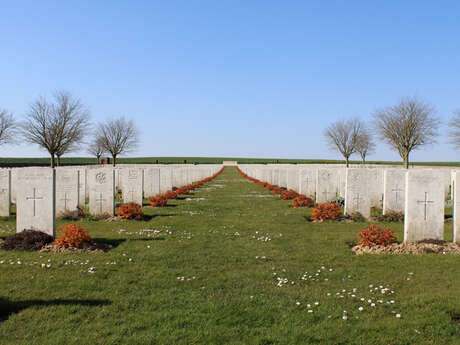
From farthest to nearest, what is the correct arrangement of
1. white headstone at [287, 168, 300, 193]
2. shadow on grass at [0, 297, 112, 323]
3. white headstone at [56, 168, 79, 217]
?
white headstone at [287, 168, 300, 193] < white headstone at [56, 168, 79, 217] < shadow on grass at [0, 297, 112, 323]

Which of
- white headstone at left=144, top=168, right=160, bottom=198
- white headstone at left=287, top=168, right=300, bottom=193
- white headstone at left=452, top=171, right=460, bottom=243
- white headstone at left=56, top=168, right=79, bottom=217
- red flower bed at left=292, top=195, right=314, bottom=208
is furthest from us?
white headstone at left=287, top=168, right=300, bottom=193

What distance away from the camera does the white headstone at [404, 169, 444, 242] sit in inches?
349

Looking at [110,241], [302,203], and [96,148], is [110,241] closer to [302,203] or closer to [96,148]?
[302,203]

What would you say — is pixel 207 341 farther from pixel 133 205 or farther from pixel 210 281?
pixel 133 205

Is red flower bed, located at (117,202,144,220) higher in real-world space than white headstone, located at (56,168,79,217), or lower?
lower

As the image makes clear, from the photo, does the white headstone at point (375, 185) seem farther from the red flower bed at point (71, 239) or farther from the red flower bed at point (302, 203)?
the red flower bed at point (71, 239)

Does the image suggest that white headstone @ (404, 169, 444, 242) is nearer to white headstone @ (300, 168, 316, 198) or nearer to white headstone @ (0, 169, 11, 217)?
white headstone @ (300, 168, 316, 198)

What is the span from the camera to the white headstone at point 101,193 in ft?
44.3

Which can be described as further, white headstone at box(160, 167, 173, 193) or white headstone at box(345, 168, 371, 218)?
white headstone at box(160, 167, 173, 193)

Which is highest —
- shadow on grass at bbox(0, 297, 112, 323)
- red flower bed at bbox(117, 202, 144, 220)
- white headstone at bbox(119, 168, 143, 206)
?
white headstone at bbox(119, 168, 143, 206)

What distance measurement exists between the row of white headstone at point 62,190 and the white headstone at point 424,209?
816 cm

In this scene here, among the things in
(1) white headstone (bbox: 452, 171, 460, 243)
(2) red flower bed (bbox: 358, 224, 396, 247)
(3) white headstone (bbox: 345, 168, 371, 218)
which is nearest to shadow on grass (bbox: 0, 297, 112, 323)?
(2) red flower bed (bbox: 358, 224, 396, 247)

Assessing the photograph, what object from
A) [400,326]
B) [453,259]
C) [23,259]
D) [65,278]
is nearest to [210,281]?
[65,278]

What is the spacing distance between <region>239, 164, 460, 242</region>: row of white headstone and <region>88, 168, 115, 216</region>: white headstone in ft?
27.0
